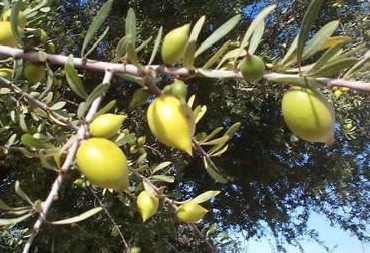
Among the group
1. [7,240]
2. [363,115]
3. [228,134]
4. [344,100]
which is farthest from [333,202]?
[228,134]

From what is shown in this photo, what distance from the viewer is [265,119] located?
4.80 m

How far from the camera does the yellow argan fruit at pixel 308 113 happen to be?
0.63 m

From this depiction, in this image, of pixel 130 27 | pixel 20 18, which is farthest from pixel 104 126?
pixel 20 18

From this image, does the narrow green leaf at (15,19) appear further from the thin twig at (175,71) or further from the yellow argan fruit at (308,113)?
the yellow argan fruit at (308,113)

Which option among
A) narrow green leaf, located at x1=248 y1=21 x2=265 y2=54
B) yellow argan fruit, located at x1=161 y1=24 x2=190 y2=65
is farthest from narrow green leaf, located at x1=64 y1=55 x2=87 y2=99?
narrow green leaf, located at x1=248 y1=21 x2=265 y2=54

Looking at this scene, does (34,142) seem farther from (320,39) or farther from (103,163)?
(320,39)

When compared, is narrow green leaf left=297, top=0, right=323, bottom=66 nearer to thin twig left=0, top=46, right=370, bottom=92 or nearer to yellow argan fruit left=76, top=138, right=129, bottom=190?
thin twig left=0, top=46, right=370, bottom=92

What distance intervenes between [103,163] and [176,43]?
A: 18cm

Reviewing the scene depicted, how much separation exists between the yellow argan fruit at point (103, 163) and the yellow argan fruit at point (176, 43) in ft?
0.45

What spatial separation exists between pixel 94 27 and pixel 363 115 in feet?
13.2

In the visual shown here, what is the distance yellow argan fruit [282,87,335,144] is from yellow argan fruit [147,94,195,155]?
0.39 ft

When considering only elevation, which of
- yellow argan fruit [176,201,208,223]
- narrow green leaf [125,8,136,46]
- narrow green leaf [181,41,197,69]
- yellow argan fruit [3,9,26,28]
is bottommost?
yellow argan fruit [176,201,208,223]

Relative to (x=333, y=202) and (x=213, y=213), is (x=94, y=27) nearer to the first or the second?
(x=213, y=213)

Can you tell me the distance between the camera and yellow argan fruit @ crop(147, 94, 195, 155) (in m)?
0.65
